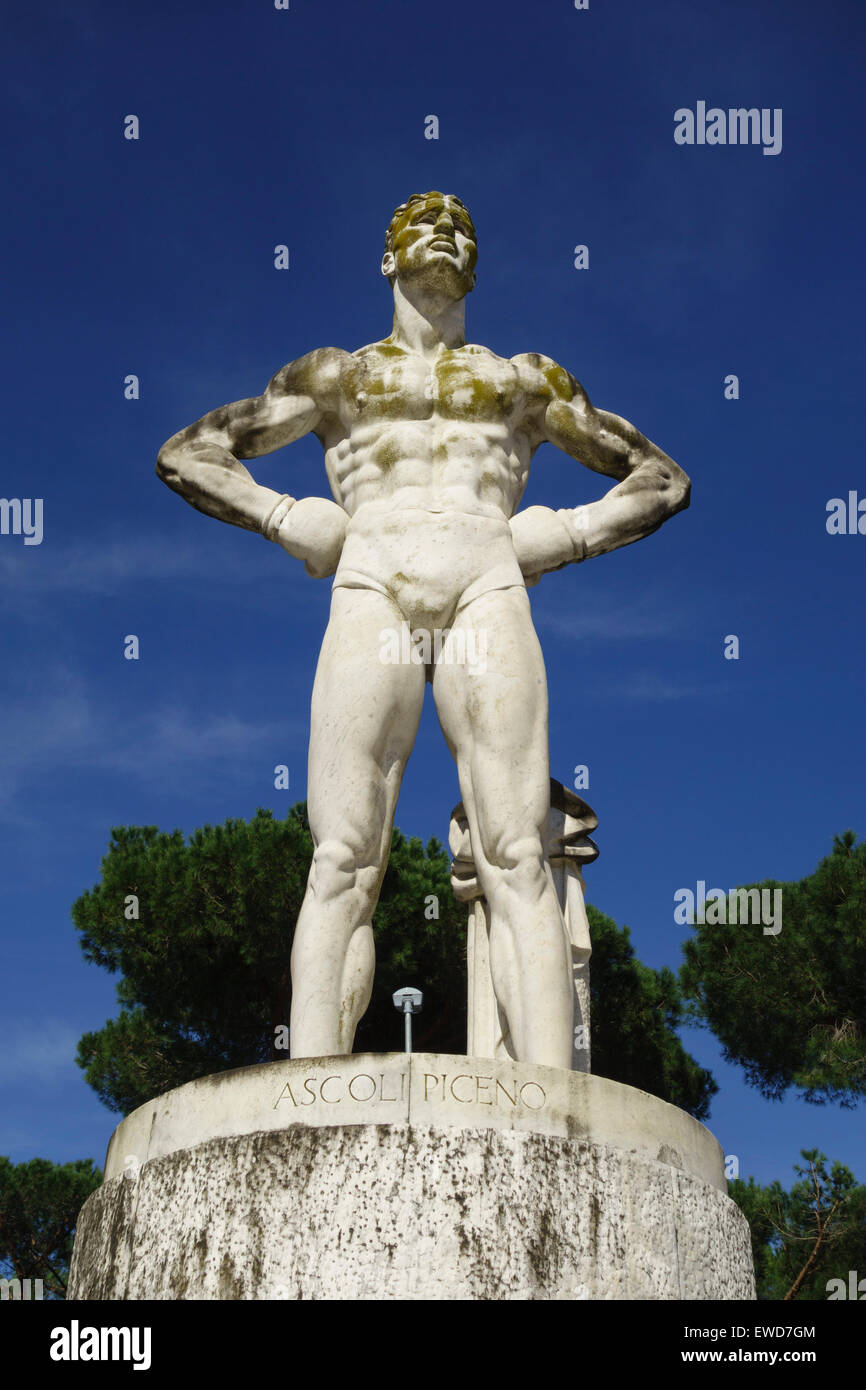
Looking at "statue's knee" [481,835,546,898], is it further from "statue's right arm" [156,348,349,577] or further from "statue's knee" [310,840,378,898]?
"statue's right arm" [156,348,349,577]

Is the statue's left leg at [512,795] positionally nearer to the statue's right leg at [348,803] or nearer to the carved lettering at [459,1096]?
the statue's right leg at [348,803]

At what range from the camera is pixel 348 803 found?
5.46 metres

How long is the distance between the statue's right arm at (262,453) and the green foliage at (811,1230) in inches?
419

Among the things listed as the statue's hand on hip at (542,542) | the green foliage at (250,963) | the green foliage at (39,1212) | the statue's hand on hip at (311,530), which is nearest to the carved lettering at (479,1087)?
the statue's hand on hip at (542,542)

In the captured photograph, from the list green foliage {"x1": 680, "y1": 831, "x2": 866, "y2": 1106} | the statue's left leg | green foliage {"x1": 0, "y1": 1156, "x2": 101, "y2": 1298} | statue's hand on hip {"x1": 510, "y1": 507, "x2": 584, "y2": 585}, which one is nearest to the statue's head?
statue's hand on hip {"x1": 510, "y1": 507, "x2": 584, "y2": 585}

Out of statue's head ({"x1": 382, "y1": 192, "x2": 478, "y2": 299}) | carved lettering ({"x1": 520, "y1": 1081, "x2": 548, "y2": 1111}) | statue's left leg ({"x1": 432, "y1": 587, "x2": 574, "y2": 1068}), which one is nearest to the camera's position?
carved lettering ({"x1": 520, "y1": 1081, "x2": 548, "y2": 1111})

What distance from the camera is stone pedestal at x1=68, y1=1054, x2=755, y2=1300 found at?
4234mm

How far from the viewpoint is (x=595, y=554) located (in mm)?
6359

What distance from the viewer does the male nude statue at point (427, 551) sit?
17.6 feet

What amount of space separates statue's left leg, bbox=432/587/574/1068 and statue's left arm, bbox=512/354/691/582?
40 centimetres

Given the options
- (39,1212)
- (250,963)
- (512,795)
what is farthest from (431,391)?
(39,1212)

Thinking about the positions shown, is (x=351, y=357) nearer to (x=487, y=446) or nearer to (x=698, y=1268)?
(x=487, y=446)
